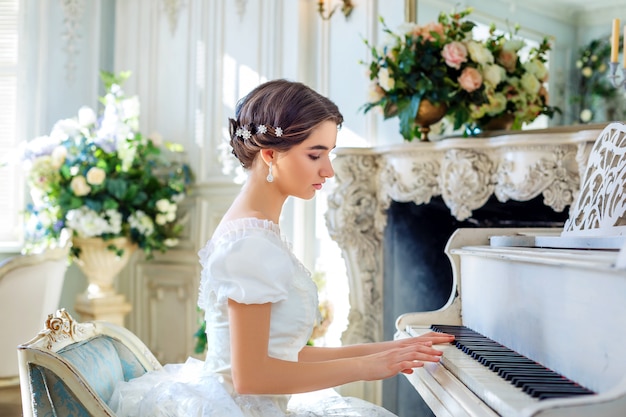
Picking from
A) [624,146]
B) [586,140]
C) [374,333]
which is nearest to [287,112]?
[624,146]

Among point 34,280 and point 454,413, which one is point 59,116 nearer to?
point 34,280

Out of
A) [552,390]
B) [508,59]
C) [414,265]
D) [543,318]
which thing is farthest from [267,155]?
[508,59]

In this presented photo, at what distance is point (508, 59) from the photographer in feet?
10.5

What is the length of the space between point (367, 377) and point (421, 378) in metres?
0.18

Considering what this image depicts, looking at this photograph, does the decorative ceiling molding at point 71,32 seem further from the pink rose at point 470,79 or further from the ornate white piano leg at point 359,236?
the pink rose at point 470,79

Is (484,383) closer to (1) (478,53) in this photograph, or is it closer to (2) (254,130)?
(2) (254,130)

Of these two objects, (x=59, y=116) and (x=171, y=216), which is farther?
(x=59, y=116)

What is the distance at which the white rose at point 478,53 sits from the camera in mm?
3029

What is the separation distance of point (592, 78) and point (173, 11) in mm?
2726

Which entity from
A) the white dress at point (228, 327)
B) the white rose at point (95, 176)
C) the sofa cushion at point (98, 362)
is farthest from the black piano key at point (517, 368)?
the white rose at point (95, 176)

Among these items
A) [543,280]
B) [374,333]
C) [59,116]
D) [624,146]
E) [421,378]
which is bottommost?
[374,333]

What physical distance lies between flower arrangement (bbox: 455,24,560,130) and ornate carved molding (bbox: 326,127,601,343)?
0.52 ft

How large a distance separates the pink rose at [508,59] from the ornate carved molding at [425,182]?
32cm

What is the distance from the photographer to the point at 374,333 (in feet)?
11.2
